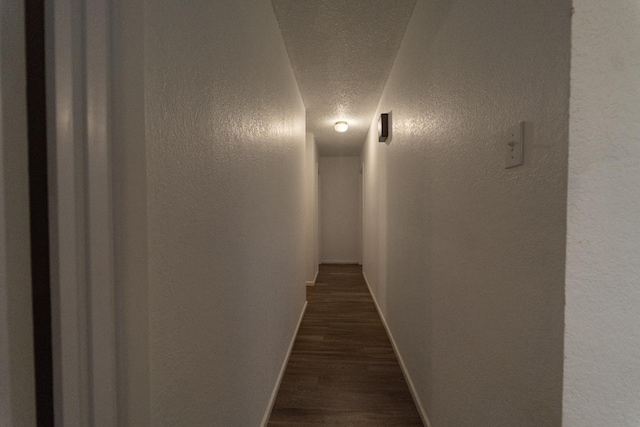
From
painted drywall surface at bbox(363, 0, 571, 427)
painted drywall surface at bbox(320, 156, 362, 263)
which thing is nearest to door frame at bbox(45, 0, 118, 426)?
painted drywall surface at bbox(363, 0, 571, 427)

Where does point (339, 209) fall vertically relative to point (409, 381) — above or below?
above

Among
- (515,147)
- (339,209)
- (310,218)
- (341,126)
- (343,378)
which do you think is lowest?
(343,378)

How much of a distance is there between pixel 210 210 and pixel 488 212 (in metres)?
0.95

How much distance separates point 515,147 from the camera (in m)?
0.72

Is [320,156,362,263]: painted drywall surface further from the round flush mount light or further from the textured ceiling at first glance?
the textured ceiling

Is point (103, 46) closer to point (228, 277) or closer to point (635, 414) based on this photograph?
point (228, 277)

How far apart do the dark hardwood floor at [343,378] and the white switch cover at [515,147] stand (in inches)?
62.6

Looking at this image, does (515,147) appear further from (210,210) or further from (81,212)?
(81,212)

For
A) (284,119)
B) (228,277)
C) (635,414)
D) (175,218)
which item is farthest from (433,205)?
(284,119)

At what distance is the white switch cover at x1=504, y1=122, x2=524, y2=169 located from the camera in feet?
2.30

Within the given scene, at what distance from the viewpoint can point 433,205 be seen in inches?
53.4

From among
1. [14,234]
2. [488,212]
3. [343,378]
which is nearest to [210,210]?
[14,234]

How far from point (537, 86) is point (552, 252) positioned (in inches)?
16.8

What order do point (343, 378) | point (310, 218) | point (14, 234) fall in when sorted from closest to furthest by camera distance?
point (14, 234) < point (343, 378) < point (310, 218)
